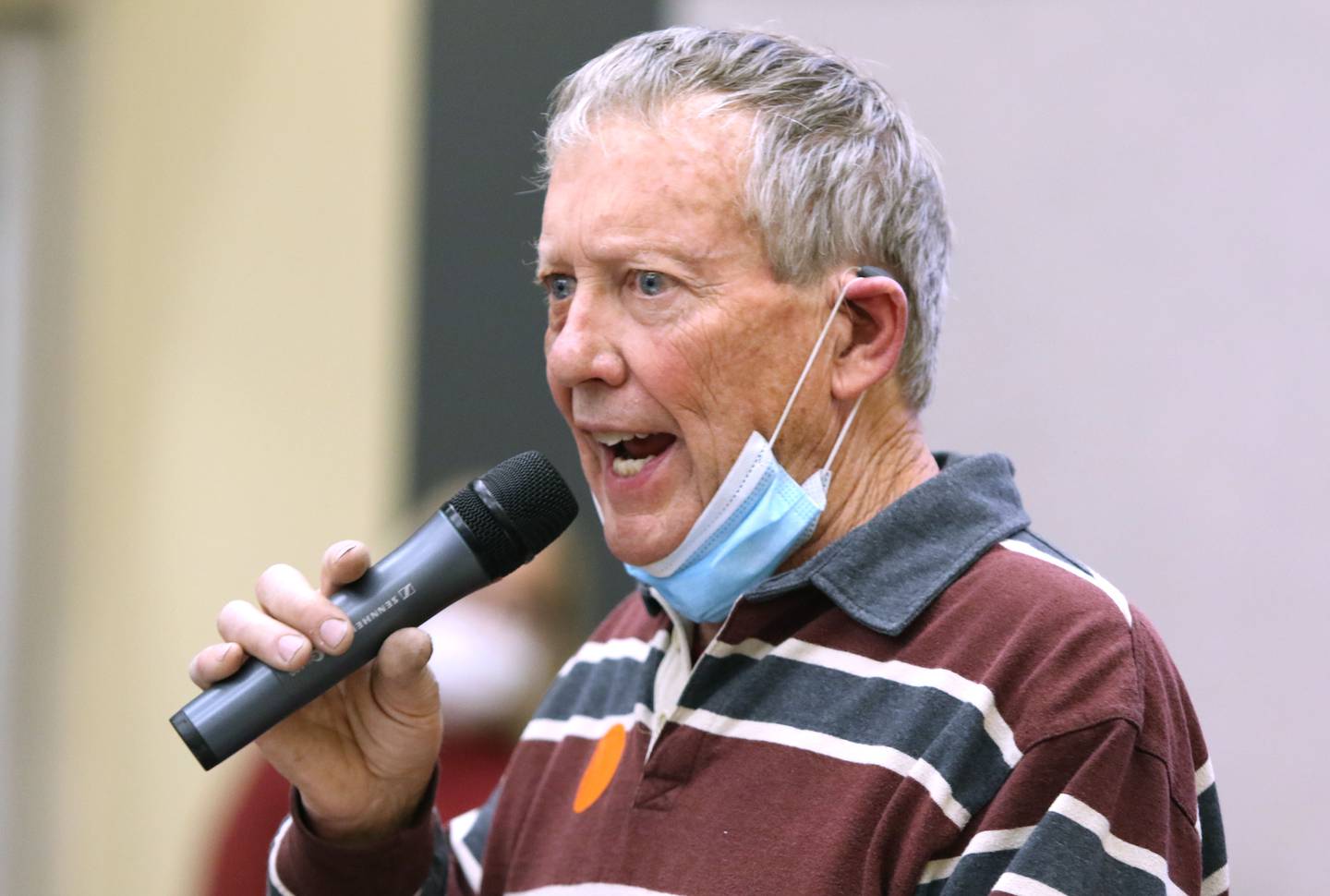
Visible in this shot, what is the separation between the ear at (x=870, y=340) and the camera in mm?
1556

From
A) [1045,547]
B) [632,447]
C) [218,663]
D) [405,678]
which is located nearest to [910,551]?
[1045,547]

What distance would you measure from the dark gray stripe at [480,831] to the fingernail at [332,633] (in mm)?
454


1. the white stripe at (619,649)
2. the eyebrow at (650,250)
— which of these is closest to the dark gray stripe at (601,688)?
the white stripe at (619,649)

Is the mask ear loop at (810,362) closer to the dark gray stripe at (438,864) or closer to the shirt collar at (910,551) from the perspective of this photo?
the shirt collar at (910,551)

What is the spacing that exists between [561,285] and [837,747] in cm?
54

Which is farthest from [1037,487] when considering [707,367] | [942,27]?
[707,367]

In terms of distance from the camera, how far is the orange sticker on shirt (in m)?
1.61

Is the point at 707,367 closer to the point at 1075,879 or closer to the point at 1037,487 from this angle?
the point at 1075,879

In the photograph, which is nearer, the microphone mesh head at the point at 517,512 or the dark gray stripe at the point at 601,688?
the microphone mesh head at the point at 517,512

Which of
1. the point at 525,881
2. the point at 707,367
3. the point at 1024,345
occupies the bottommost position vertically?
the point at 525,881

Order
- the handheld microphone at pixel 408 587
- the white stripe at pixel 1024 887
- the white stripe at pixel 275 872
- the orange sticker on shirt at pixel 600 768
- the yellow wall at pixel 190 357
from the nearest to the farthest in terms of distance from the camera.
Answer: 1. the white stripe at pixel 1024 887
2. the handheld microphone at pixel 408 587
3. the orange sticker on shirt at pixel 600 768
4. the white stripe at pixel 275 872
5. the yellow wall at pixel 190 357

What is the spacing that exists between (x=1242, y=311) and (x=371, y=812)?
153 cm

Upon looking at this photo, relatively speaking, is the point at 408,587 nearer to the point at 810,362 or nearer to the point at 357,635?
the point at 357,635

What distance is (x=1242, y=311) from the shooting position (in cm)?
244
